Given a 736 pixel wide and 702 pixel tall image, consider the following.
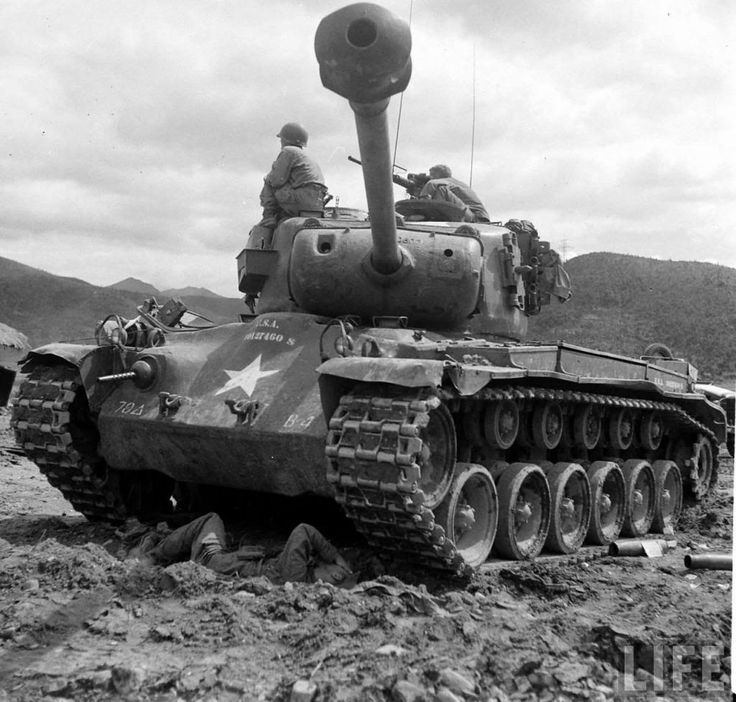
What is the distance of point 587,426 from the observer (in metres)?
8.50

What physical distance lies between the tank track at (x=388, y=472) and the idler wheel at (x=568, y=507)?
71.5 inches

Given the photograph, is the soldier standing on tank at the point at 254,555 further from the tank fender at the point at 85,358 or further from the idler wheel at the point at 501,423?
the tank fender at the point at 85,358

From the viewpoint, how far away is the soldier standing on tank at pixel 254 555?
6.28 metres

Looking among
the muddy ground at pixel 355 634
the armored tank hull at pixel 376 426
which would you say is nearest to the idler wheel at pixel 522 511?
the armored tank hull at pixel 376 426

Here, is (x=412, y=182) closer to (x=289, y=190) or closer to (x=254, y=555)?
(x=289, y=190)

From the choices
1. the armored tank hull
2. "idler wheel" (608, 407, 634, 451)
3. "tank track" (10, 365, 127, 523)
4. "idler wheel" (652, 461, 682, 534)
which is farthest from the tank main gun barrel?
"idler wheel" (652, 461, 682, 534)

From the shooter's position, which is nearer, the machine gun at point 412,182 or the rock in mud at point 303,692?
the rock in mud at point 303,692

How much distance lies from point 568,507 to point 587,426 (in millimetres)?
834

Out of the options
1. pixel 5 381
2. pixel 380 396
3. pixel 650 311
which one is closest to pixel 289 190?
pixel 380 396

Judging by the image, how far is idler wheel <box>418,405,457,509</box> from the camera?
631cm

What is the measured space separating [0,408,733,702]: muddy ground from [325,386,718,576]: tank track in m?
0.31

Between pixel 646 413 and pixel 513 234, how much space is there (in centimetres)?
251

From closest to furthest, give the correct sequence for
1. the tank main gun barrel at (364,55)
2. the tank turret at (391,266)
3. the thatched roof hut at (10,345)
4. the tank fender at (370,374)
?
1. the tank main gun barrel at (364,55)
2. the tank fender at (370,374)
3. the tank turret at (391,266)
4. the thatched roof hut at (10,345)

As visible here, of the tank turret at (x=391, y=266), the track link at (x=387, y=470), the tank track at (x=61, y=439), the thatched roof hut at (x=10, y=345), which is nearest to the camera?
the track link at (x=387, y=470)
